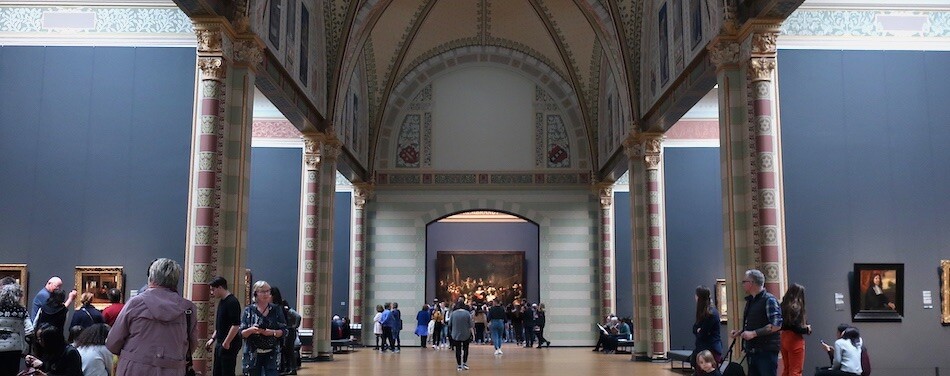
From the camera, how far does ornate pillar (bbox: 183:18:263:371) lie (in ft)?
40.5

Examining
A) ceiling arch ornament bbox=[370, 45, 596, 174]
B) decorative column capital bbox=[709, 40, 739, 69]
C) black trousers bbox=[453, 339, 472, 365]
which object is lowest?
black trousers bbox=[453, 339, 472, 365]

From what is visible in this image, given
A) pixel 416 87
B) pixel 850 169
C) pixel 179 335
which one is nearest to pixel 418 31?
pixel 416 87

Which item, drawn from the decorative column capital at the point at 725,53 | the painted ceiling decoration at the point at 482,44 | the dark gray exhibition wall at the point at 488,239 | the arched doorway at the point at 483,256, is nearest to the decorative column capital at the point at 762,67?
the decorative column capital at the point at 725,53

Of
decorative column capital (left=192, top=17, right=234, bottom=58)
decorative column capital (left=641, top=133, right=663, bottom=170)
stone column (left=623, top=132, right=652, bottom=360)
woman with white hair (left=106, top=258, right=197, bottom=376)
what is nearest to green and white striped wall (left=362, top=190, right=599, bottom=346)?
stone column (left=623, top=132, right=652, bottom=360)

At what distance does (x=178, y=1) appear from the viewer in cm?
1176

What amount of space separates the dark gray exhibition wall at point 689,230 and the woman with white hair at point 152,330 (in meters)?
16.3

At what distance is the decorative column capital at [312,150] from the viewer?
19.6 meters

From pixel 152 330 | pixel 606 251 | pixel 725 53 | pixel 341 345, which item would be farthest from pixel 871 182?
pixel 606 251

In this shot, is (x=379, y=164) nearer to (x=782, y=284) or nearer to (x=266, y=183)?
(x=266, y=183)

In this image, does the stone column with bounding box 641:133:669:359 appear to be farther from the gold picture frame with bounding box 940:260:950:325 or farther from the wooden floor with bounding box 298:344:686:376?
the gold picture frame with bounding box 940:260:950:325

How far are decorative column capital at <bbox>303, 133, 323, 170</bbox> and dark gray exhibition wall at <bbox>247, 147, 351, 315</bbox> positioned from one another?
2.00 meters

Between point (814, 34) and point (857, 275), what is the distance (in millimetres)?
3709

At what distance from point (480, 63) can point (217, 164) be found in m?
17.5

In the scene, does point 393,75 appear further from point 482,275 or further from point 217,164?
point 217,164
